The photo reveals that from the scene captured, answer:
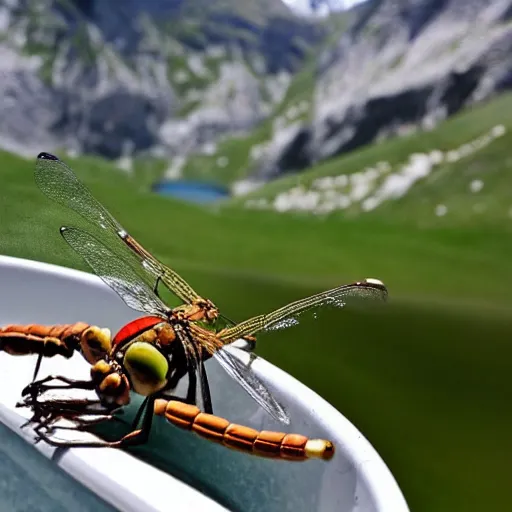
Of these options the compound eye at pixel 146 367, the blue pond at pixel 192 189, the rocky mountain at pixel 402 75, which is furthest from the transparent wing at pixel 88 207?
the blue pond at pixel 192 189

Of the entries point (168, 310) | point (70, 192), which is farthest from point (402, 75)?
point (168, 310)

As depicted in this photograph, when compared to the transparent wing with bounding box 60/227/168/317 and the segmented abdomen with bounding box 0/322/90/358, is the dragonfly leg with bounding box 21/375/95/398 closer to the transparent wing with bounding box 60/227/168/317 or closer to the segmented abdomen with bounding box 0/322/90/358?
the segmented abdomen with bounding box 0/322/90/358

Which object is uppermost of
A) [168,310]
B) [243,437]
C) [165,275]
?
[165,275]

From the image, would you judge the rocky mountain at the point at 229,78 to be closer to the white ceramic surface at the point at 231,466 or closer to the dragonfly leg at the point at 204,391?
the white ceramic surface at the point at 231,466

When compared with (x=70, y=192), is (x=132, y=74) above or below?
above

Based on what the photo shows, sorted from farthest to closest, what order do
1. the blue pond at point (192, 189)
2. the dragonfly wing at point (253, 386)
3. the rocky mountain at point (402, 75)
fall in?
the blue pond at point (192, 189), the rocky mountain at point (402, 75), the dragonfly wing at point (253, 386)

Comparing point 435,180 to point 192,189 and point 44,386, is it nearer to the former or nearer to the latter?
point 44,386
